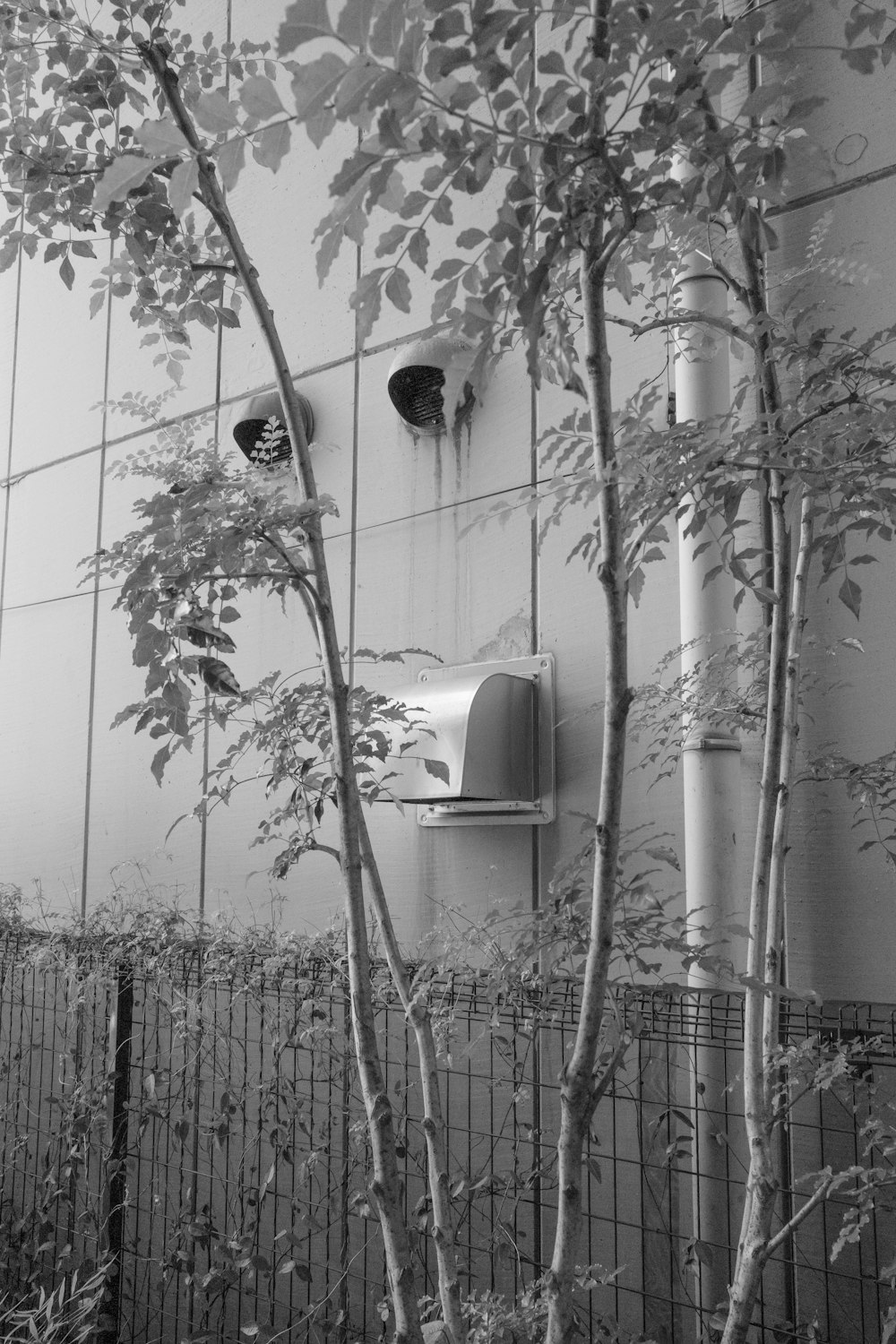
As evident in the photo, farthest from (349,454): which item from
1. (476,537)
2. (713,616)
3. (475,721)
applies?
(713,616)

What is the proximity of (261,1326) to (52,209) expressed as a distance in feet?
11.6

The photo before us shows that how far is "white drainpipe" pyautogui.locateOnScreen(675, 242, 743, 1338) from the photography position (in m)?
3.06

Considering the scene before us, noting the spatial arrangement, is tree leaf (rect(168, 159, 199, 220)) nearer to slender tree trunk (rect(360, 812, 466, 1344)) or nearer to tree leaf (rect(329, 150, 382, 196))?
tree leaf (rect(329, 150, 382, 196))

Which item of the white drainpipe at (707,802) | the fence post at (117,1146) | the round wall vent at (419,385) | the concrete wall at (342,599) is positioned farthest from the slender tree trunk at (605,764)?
the fence post at (117,1146)

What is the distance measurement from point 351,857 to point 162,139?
111 cm

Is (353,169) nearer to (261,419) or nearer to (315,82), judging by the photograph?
(315,82)

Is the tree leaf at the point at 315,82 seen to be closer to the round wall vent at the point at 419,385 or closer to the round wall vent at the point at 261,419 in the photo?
the round wall vent at the point at 419,385

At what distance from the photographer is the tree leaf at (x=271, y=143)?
1317 millimetres

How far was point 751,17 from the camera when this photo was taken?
4.34 feet

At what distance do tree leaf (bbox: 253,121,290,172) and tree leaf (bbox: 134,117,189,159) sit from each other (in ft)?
0.27

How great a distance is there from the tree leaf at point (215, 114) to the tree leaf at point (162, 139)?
0.04 m

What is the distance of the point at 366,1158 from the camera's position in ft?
11.9

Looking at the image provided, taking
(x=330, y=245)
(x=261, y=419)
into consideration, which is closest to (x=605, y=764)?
(x=330, y=245)

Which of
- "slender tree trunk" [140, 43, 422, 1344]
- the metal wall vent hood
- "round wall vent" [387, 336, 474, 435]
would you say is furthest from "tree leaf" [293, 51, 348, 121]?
"round wall vent" [387, 336, 474, 435]
